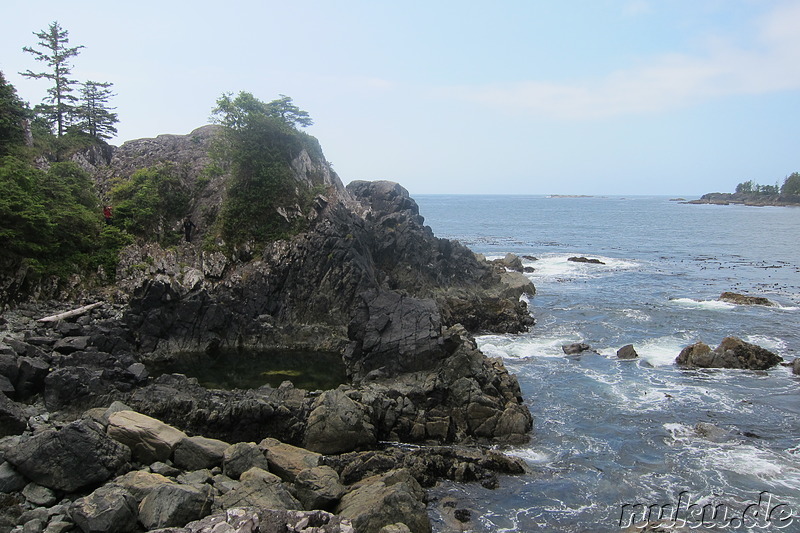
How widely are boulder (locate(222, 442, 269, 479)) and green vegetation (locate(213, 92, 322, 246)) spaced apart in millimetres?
25031

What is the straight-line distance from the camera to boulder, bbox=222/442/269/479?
1831cm

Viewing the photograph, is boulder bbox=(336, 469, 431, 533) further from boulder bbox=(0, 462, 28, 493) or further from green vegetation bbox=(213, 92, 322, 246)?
green vegetation bbox=(213, 92, 322, 246)

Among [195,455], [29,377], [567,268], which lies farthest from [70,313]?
[567,268]

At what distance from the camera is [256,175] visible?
145ft

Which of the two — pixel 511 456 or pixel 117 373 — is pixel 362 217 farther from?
pixel 511 456

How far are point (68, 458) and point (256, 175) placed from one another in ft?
102

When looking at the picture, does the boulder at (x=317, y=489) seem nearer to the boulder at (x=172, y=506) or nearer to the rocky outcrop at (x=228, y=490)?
the rocky outcrop at (x=228, y=490)

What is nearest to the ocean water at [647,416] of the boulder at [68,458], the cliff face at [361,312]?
the cliff face at [361,312]

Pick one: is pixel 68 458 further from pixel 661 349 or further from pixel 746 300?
pixel 746 300

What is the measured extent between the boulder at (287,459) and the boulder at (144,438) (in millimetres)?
3202

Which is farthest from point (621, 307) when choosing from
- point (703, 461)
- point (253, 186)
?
point (253, 186)

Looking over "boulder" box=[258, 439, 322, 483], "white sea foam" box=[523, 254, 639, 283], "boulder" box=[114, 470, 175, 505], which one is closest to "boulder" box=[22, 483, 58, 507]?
"boulder" box=[114, 470, 175, 505]

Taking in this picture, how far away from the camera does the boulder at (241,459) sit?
60.1 feet

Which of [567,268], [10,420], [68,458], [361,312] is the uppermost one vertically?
[567,268]
